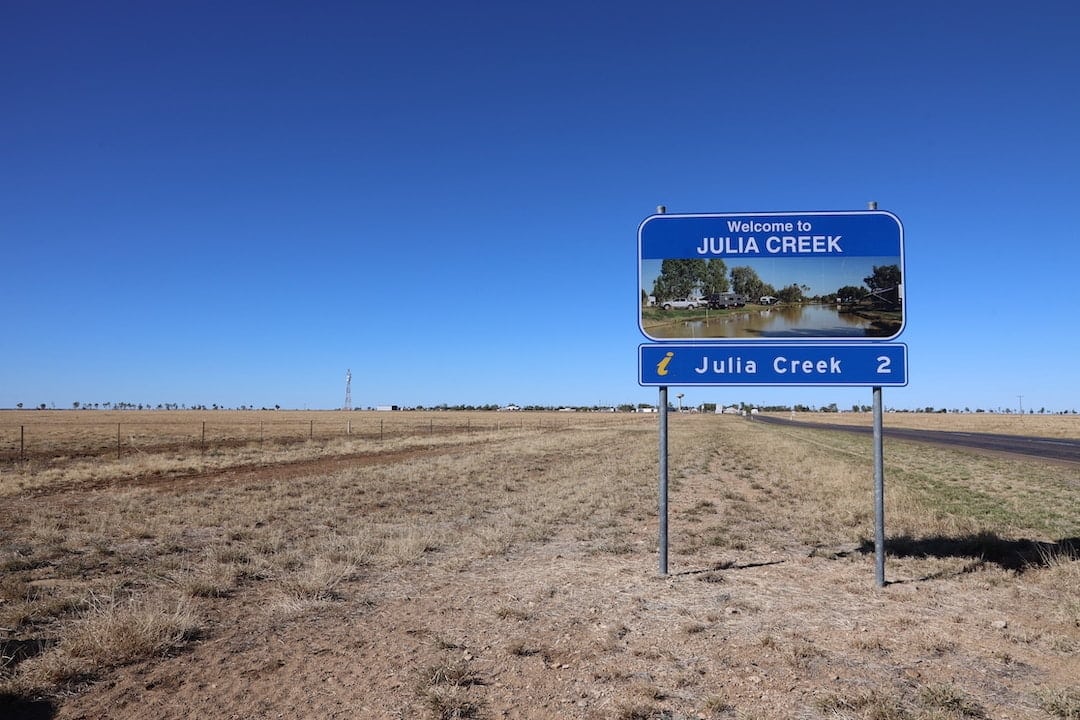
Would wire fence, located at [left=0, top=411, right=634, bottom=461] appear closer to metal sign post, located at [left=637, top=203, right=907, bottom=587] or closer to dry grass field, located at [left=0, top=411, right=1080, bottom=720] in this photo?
dry grass field, located at [left=0, top=411, right=1080, bottom=720]

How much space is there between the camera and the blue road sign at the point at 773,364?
7422mm

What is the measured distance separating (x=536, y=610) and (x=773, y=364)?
3.86m

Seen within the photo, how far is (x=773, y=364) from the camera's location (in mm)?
7680

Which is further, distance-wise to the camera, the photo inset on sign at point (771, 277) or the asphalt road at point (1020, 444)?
the asphalt road at point (1020, 444)

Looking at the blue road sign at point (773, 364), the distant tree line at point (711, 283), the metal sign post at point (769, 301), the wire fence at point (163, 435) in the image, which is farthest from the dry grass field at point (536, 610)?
the wire fence at point (163, 435)

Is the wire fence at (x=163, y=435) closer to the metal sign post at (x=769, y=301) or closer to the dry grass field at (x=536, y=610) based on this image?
the dry grass field at (x=536, y=610)

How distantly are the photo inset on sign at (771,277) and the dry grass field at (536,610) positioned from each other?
2.92m

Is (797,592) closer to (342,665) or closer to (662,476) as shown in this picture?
(662,476)

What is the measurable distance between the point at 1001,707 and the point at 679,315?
4865 mm

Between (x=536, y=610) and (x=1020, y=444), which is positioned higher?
(x=536, y=610)

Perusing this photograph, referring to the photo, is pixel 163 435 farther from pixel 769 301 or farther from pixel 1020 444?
pixel 1020 444

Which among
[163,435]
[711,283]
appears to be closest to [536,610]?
[711,283]

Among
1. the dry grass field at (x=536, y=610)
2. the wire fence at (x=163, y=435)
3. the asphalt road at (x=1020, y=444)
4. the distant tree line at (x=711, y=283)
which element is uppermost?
the distant tree line at (x=711, y=283)

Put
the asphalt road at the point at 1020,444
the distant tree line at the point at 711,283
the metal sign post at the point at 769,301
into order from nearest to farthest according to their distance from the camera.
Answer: the metal sign post at the point at 769,301 < the distant tree line at the point at 711,283 < the asphalt road at the point at 1020,444
